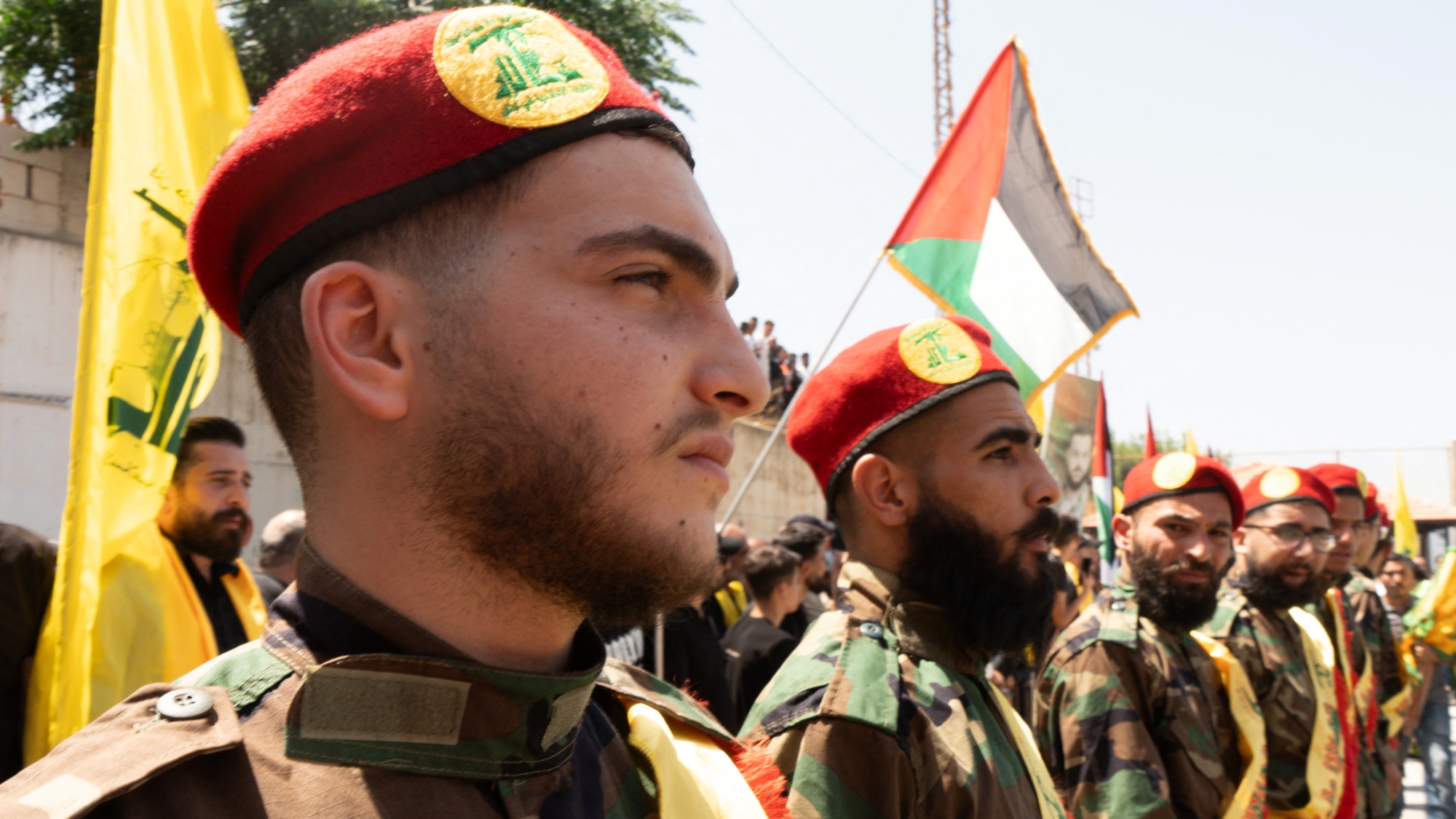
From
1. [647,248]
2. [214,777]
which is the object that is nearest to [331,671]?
[214,777]

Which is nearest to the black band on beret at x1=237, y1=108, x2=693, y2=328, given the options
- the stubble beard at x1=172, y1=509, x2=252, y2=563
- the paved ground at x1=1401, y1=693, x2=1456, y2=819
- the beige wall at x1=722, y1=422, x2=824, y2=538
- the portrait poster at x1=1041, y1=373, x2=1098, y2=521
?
the stubble beard at x1=172, y1=509, x2=252, y2=563

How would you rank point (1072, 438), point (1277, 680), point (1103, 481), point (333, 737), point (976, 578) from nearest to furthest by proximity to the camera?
point (333, 737) → point (976, 578) → point (1277, 680) → point (1072, 438) → point (1103, 481)

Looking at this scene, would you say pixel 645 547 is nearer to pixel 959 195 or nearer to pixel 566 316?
pixel 566 316

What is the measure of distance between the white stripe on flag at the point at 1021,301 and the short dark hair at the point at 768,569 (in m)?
1.76

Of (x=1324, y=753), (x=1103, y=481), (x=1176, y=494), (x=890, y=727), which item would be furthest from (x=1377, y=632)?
(x=890, y=727)

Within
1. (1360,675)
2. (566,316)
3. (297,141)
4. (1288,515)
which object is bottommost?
(1360,675)

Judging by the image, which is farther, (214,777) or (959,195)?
(959,195)

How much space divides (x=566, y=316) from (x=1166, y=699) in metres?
3.56

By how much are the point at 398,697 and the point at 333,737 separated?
73mm

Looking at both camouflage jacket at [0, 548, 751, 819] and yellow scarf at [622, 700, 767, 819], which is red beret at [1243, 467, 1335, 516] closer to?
yellow scarf at [622, 700, 767, 819]

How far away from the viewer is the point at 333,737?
1.13 metres

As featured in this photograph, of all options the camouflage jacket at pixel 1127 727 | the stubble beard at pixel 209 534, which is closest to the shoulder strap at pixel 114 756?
the camouflage jacket at pixel 1127 727

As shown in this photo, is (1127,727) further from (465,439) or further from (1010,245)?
(465,439)

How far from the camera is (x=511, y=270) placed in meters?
1.24
